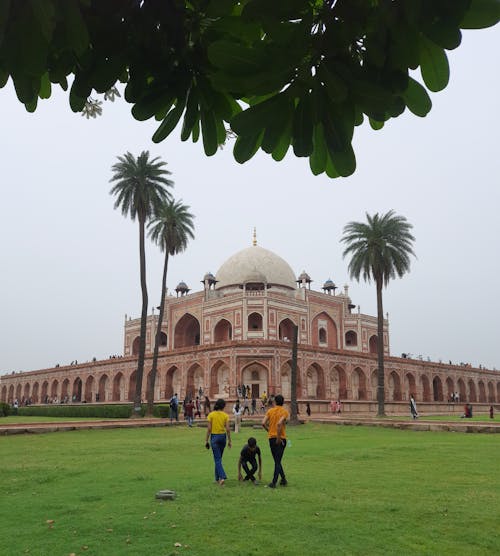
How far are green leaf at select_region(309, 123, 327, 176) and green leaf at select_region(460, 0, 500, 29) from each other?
22.7 inches

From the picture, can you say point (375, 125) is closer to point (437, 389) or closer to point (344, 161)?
point (344, 161)

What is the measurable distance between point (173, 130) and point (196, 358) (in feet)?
133

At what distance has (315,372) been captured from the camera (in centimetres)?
4231

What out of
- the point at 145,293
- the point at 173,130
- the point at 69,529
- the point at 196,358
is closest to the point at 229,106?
the point at 173,130

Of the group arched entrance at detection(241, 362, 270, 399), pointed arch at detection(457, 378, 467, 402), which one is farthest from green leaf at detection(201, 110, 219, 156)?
pointed arch at detection(457, 378, 467, 402)

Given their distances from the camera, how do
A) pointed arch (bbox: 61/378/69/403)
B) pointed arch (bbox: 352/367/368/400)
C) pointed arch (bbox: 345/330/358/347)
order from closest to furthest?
pointed arch (bbox: 352/367/368/400), pointed arch (bbox: 345/330/358/347), pointed arch (bbox: 61/378/69/403)

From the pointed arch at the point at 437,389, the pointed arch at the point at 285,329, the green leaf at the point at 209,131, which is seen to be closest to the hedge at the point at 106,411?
the pointed arch at the point at 285,329

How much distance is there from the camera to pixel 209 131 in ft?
6.99

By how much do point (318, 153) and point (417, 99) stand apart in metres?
0.39

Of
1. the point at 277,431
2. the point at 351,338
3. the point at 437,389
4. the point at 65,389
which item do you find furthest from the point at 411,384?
the point at 277,431

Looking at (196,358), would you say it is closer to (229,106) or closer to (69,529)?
(69,529)

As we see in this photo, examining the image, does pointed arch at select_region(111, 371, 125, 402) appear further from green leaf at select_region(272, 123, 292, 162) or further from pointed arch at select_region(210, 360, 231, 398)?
green leaf at select_region(272, 123, 292, 162)

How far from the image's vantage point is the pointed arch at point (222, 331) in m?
47.0

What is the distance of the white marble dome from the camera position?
51.1 meters
